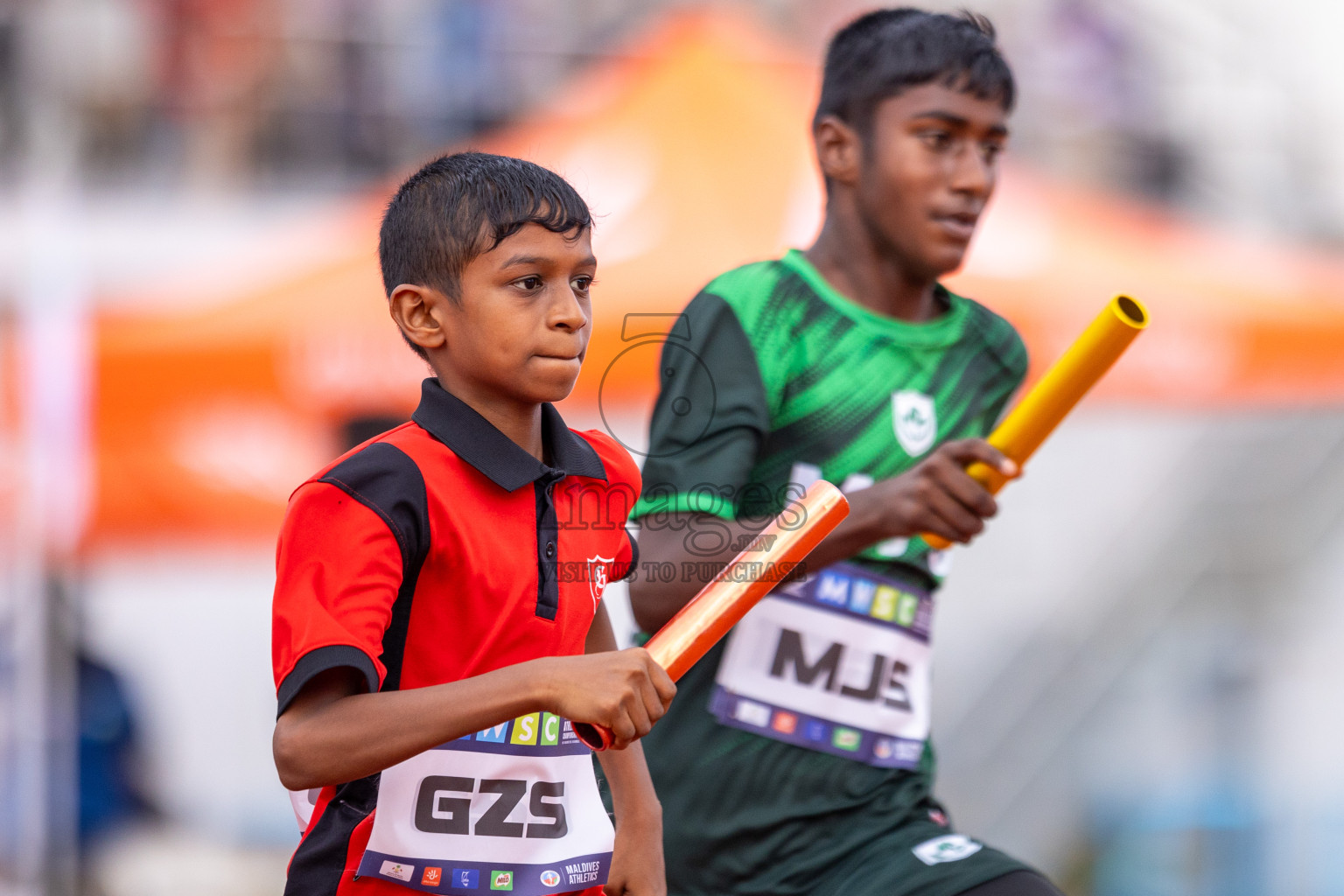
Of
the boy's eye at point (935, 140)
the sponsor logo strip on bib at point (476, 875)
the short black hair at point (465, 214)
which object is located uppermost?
the boy's eye at point (935, 140)

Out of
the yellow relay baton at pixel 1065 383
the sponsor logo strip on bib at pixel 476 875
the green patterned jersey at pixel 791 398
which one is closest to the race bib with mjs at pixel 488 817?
the sponsor logo strip on bib at pixel 476 875

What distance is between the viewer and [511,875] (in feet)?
5.27

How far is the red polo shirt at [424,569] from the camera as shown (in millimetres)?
1426

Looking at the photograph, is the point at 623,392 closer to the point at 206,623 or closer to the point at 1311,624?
the point at 206,623

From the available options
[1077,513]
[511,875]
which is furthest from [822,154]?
[1077,513]

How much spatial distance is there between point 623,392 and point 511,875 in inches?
105

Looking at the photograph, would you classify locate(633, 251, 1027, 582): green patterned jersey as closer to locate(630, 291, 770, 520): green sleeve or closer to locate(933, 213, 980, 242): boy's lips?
locate(630, 291, 770, 520): green sleeve

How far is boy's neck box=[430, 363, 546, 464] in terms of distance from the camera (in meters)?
1.68

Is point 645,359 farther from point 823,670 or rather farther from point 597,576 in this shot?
point 597,576

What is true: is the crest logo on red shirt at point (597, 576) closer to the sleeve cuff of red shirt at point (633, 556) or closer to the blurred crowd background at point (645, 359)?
the sleeve cuff of red shirt at point (633, 556)

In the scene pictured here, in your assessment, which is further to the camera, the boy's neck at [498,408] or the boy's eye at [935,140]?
the boy's eye at [935,140]

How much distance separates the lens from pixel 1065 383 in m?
1.94

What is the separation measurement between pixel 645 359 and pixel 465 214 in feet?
8.36

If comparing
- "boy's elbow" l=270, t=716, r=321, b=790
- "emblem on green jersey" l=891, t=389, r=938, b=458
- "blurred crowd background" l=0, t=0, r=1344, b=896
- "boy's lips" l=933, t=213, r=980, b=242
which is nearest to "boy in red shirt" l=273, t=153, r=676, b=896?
"boy's elbow" l=270, t=716, r=321, b=790
